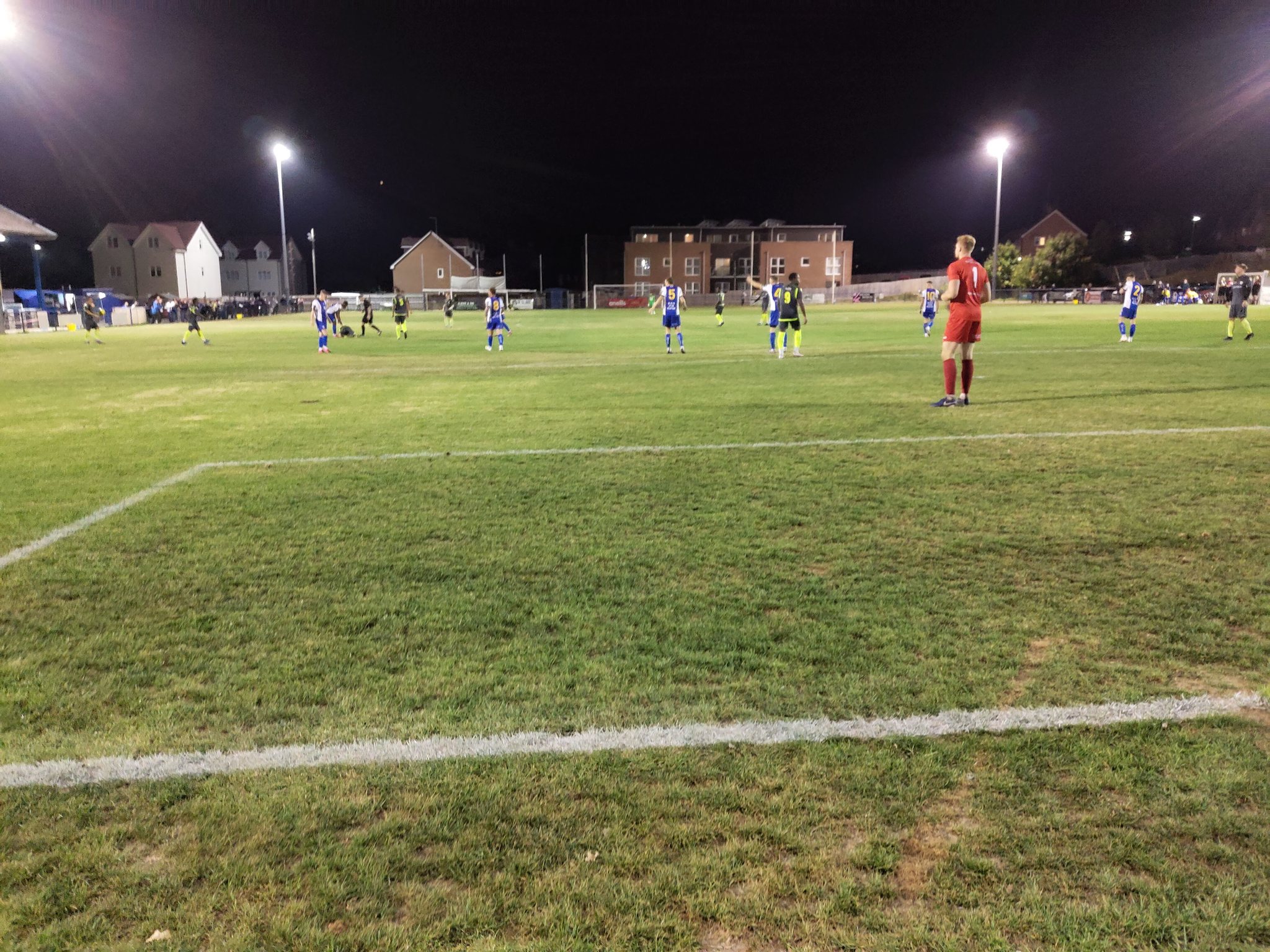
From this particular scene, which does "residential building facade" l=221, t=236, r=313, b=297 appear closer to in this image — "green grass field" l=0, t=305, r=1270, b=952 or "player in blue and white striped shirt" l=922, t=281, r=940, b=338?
"player in blue and white striped shirt" l=922, t=281, r=940, b=338

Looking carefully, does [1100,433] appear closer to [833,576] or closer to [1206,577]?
[1206,577]

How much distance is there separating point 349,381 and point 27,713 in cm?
1361

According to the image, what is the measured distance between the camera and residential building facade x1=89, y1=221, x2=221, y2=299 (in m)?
84.3

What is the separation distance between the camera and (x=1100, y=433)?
920cm

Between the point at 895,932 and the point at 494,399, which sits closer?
the point at 895,932

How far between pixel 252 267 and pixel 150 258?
16237mm

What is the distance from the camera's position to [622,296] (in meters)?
84.4

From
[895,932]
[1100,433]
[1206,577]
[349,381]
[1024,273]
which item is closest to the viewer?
[895,932]

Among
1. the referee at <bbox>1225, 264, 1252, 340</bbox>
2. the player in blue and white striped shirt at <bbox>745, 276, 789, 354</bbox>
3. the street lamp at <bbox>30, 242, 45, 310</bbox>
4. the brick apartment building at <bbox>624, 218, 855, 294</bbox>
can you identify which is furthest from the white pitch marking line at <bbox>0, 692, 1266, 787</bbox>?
the brick apartment building at <bbox>624, 218, 855, 294</bbox>

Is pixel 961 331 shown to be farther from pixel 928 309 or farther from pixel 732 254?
pixel 732 254

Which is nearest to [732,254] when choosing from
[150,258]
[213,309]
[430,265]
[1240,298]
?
[430,265]

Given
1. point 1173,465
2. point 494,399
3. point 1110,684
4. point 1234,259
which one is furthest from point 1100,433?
point 1234,259

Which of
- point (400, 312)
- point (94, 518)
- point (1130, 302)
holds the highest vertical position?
point (400, 312)

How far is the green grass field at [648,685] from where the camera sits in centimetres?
222
